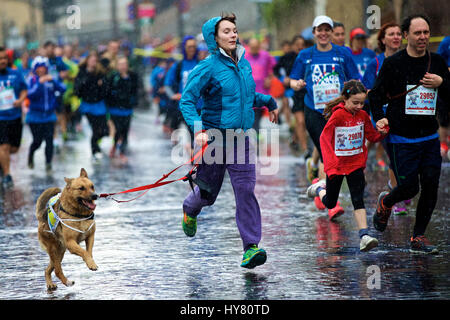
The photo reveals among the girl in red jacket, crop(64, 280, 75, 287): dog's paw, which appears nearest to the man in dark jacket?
the girl in red jacket

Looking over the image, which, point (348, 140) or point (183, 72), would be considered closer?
point (348, 140)

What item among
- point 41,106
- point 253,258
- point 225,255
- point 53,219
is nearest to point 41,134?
point 41,106

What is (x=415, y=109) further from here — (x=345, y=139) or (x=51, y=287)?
(x=51, y=287)

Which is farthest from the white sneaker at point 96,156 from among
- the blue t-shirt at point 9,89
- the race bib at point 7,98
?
the race bib at point 7,98

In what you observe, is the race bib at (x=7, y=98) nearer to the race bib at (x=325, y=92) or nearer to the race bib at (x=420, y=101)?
the race bib at (x=325, y=92)

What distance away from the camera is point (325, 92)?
9430 mm

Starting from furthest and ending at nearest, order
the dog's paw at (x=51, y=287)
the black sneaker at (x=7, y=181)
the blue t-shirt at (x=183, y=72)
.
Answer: the blue t-shirt at (x=183, y=72) < the black sneaker at (x=7, y=181) < the dog's paw at (x=51, y=287)

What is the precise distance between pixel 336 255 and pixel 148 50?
29026 mm

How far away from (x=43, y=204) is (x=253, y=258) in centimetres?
165

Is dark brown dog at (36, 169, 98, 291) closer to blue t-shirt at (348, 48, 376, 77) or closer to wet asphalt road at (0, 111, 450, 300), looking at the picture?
wet asphalt road at (0, 111, 450, 300)

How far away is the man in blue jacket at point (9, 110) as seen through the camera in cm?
1302

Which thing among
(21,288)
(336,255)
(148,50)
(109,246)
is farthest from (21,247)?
(148,50)

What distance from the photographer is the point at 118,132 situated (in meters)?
16.0

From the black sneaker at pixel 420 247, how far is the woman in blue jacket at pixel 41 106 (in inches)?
338
